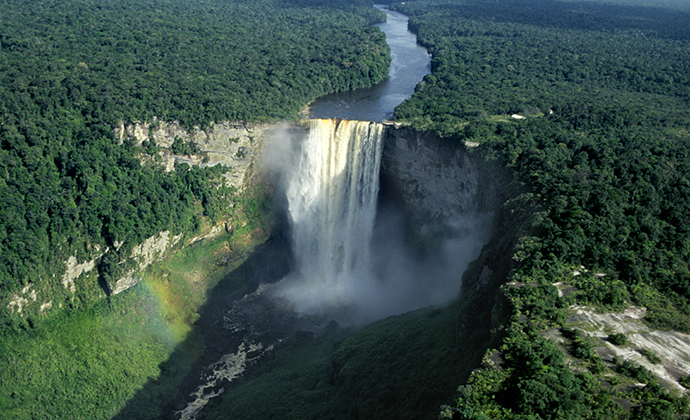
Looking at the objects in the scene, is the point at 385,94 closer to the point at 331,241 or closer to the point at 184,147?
the point at 331,241

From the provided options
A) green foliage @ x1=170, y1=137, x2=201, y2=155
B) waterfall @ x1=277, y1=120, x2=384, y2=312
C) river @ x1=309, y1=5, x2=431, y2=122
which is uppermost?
river @ x1=309, y1=5, x2=431, y2=122

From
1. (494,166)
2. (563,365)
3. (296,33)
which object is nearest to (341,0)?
(296,33)

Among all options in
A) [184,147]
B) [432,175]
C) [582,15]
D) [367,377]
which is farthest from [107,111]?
[582,15]

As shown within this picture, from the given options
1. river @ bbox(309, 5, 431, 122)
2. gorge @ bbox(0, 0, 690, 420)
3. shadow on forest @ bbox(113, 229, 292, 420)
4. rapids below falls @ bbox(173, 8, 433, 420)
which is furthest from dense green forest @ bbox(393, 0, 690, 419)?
shadow on forest @ bbox(113, 229, 292, 420)

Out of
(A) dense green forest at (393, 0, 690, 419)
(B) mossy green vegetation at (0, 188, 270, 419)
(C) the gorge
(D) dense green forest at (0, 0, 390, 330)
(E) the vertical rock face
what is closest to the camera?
(A) dense green forest at (393, 0, 690, 419)

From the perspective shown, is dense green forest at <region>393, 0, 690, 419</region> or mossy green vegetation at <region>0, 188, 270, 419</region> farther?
mossy green vegetation at <region>0, 188, 270, 419</region>

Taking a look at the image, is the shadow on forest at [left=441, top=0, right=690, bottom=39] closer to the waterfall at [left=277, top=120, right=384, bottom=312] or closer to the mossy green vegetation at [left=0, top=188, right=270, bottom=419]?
the waterfall at [left=277, top=120, right=384, bottom=312]

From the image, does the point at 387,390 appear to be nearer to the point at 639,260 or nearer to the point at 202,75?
the point at 639,260
